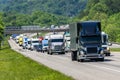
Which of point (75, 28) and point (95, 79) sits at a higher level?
point (75, 28)

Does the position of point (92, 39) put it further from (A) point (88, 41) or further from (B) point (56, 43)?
(B) point (56, 43)

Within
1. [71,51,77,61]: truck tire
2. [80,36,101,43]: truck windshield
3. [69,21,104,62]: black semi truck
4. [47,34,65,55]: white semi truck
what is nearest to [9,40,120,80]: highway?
[69,21,104,62]: black semi truck

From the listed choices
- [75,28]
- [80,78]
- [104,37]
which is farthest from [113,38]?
[80,78]

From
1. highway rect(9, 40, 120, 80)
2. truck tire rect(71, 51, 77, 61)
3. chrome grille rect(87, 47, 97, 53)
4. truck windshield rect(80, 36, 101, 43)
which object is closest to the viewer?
highway rect(9, 40, 120, 80)

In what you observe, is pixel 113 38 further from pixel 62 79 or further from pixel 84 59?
pixel 62 79

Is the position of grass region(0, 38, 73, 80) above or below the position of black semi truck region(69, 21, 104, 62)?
below

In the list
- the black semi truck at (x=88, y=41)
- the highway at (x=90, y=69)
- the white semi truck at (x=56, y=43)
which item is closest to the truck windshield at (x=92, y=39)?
the black semi truck at (x=88, y=41)

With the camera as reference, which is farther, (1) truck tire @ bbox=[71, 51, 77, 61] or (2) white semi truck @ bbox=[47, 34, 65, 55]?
(2) white semi truck @ bbox=[47, 34, 65, 55]

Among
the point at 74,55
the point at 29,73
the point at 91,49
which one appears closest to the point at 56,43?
the point at 74,55

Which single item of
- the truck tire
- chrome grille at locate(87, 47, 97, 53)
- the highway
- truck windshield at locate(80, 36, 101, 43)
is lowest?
the highway

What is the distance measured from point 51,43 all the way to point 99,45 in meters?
29.8

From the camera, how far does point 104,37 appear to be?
6188cm

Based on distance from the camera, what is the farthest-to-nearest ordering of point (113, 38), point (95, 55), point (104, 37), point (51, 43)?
point (113, 38) < point (51, 43) < point (104, 37) < point (95, 55)

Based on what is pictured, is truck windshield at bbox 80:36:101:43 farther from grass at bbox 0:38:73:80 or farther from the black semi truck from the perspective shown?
grass at bbox 0:38:73:80
